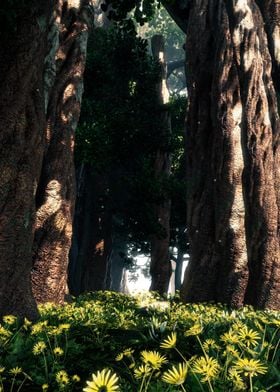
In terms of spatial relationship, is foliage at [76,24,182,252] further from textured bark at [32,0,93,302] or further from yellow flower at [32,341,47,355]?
yellow flower at [32,341,47,355]

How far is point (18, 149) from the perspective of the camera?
22.7 ft

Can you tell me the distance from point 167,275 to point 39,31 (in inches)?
530

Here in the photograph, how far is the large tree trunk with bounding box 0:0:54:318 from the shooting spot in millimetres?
6711

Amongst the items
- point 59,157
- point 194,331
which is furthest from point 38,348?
point 59,157

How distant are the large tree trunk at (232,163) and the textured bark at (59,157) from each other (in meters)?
3.07

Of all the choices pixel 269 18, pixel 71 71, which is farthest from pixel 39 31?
pixel 269 18

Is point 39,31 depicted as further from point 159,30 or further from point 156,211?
point 159,30

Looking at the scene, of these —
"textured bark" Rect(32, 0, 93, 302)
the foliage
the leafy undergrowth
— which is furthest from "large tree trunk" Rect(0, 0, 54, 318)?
the foliage

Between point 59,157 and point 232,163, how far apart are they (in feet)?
11.6

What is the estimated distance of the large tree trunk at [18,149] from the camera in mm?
6711

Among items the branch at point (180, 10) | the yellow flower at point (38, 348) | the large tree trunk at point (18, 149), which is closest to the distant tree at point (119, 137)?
the branch at point (180, 10)

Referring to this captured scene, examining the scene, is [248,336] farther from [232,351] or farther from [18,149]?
[18,149]

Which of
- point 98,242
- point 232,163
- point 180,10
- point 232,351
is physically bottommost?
point 232,351

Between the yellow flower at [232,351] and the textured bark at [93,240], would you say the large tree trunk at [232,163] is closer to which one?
the textured bark at [93,240]
